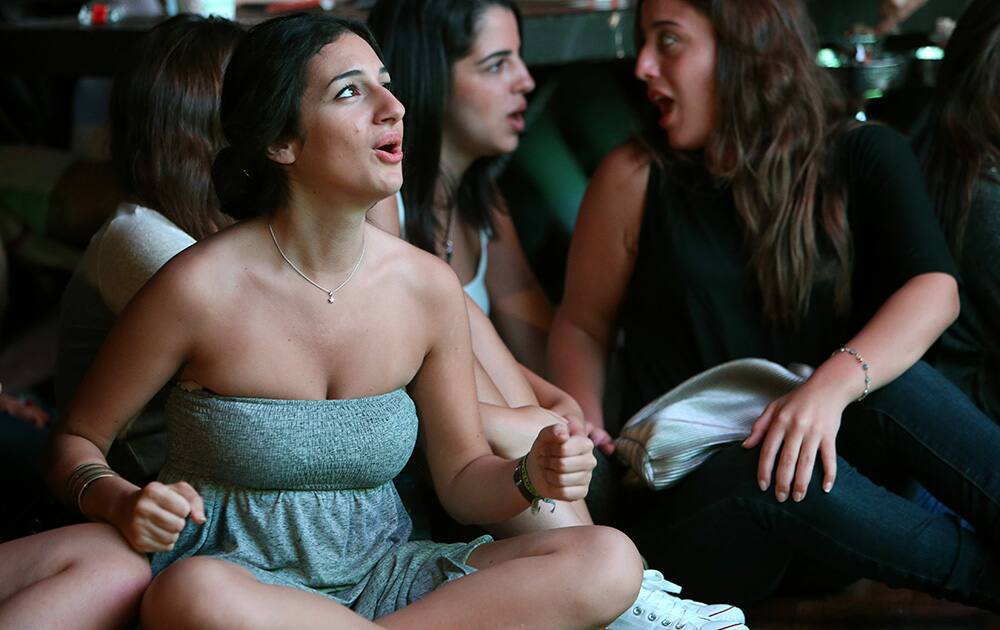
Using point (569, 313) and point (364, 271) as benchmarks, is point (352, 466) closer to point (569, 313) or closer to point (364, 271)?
point (364, 271)

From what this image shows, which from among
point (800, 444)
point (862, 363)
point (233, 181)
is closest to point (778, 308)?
point (862, 363)

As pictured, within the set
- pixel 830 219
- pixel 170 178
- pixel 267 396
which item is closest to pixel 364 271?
pixel 267 396

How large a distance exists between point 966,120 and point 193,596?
1594 mm

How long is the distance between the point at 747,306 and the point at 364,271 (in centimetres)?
87

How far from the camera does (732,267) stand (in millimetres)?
2227

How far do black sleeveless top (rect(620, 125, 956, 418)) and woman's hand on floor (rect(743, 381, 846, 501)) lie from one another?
13.3 inches

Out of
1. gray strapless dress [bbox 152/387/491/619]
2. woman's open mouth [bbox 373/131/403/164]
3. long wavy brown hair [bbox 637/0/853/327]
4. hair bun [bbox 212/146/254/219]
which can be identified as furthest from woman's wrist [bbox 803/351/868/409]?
hair bun [bbox 212/146/254/219]

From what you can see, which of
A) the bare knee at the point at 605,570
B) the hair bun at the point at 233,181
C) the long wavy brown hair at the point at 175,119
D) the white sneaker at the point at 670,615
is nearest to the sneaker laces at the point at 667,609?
the white sneaker at the point at 670,615

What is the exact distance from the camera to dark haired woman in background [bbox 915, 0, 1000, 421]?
7.37 ft

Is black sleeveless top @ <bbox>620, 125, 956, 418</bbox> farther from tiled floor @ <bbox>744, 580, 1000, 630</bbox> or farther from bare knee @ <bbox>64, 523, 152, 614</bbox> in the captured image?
bare knee @ <bbox>64, 523, 152, 614</bbox>

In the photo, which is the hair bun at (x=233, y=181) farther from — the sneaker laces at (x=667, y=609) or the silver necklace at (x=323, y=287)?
the sneaker laces at (x=667, y=609)

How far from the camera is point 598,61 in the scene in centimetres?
342

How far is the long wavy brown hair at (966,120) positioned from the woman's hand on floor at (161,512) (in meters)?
1.49

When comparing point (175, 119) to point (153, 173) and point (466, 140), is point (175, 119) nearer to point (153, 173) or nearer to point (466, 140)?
point (153, 173)
